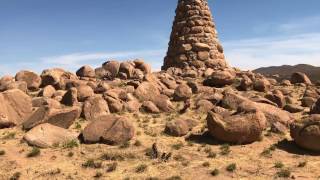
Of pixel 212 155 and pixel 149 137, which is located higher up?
pixel 149 137

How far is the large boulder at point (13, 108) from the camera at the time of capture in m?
21.7

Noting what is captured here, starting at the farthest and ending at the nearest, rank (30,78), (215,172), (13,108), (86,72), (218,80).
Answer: (86,72) < (218,80) < (30,78) < (13,108) < (215,172)

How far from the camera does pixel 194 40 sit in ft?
122

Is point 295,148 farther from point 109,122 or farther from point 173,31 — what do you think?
point 173,31

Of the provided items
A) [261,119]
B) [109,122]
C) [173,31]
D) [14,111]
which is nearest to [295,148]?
[261,119]

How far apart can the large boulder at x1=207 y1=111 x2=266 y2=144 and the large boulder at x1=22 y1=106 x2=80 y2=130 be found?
6.67 meters

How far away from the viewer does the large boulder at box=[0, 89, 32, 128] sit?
21.7 metres

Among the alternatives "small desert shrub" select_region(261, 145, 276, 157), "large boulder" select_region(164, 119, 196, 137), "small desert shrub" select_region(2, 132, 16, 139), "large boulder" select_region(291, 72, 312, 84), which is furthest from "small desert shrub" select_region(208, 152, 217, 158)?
"large boulder" select_region(291, 72, 312, 84)

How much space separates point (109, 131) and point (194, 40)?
64.6ft

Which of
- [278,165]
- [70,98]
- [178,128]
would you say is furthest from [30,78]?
[278,165]

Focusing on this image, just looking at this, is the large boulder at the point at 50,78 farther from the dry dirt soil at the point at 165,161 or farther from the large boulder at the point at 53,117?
the dry dirt soil at the point at 165,161

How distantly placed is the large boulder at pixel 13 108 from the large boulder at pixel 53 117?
0.99 metres

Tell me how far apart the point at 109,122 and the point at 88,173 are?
399 cm

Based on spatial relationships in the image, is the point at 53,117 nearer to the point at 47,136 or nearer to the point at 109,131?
the point at 47,136
